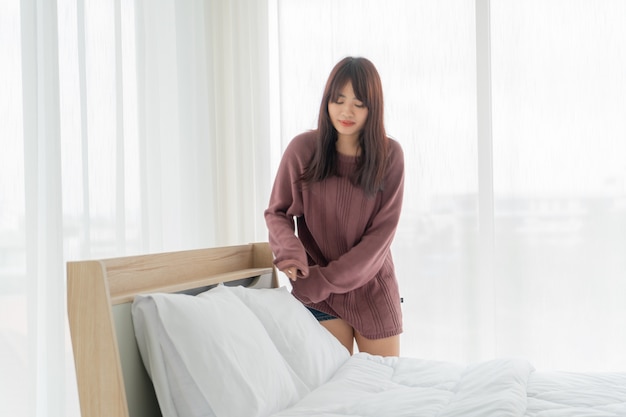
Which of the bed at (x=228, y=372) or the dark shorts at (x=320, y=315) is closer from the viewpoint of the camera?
the bed at (x=228, y=372)

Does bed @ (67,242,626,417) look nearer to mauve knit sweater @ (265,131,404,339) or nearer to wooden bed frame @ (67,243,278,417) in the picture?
wooden bed frame @ (67,243,278,417)

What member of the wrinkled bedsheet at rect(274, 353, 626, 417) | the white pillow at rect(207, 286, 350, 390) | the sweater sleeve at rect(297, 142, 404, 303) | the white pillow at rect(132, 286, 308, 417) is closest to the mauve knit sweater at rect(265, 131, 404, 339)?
the sweater sleeve at rect(297, 142, 404, 303)

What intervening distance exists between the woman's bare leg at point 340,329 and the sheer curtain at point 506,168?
0.77 m

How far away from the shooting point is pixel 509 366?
1.51 m

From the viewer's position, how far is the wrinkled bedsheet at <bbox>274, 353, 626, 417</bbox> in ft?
4.11

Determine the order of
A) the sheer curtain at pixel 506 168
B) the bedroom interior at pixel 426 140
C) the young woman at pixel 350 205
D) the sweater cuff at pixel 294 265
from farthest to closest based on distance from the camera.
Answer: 1. the sheer curtain at pixel 506 168
2. the bedroom interior at pixel 426 140
3. the young woman at pixel 350 205
4. the sweater cuff at pixel 294 265

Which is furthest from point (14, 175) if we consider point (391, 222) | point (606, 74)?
point (606, 74)

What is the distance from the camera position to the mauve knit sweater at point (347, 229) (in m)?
2.02

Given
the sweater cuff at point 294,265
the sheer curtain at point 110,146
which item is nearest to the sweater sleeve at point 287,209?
the sweater cuff at point 294,265

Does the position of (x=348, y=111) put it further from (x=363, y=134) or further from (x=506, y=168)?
(x=506, y=168)

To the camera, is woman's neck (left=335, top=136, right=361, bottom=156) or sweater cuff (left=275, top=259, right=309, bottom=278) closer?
sweater cuff (left=275, top=259, right=309, bottom=278)

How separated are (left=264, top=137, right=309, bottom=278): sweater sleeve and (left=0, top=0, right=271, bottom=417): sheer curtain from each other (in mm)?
653

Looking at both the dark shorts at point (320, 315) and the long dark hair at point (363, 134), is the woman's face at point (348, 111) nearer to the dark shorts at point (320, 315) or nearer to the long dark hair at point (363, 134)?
the long dark hair at point (363, 134)

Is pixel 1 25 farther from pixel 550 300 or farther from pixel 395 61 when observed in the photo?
pixel 550 300
